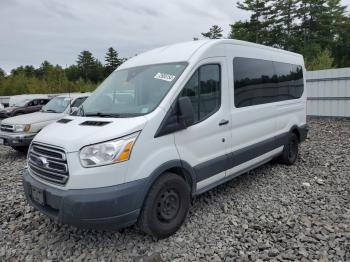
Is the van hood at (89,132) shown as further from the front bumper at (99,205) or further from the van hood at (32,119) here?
the van hood at (32,119)

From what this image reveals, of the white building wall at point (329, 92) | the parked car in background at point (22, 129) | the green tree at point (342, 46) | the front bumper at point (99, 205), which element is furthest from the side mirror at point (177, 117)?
the green tree at point (342, 46)

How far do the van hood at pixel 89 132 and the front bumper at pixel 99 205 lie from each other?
46 cm

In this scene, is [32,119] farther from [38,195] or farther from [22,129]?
[38,195]

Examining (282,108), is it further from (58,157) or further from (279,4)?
(279,4)

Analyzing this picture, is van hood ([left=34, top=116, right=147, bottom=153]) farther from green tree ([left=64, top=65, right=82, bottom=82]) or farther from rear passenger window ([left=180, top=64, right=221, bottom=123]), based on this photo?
green tree ([left=64, top=65, right=82, bottom=82])

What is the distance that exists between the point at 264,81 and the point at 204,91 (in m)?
1.77

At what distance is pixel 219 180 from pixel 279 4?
41.6m

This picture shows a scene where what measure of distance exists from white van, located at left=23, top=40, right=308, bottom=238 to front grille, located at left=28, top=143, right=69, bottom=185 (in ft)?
0.04

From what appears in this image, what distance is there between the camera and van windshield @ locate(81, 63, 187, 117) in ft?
10.8

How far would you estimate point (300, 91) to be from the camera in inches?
245

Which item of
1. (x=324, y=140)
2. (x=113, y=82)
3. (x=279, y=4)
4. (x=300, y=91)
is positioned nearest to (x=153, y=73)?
(x=113, y=82)

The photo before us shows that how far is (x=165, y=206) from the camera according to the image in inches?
129

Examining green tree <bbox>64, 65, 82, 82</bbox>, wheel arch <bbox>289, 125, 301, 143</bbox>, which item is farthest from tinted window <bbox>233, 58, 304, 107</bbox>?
green tree <bbox>64, 65, 82, 82</bbox>

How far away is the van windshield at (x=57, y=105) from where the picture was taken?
28.6 feet
